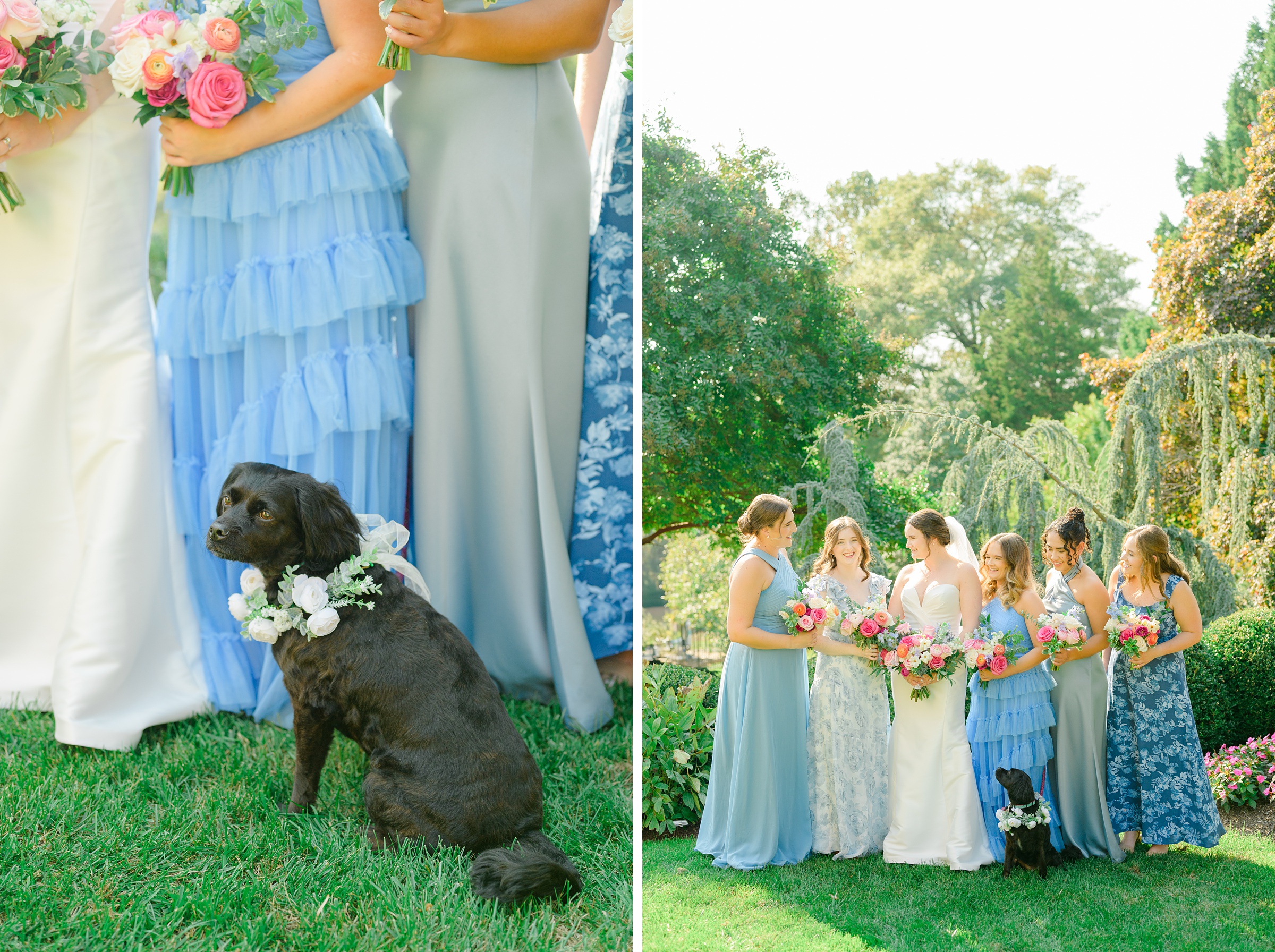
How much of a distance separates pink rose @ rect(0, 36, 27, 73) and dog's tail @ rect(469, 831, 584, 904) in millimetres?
3034

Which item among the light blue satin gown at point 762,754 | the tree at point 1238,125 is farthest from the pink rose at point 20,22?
the tree at point 1238,125

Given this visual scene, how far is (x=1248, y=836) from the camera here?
14.3ft

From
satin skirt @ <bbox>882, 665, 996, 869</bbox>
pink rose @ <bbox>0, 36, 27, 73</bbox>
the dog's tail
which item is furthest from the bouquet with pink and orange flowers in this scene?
pink rose @ <bbox>0, 36, 27, 73</bbox>

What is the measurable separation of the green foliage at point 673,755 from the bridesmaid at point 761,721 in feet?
1.12

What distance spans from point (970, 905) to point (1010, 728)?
0.81 meters

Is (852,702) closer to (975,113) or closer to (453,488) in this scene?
(453,488)

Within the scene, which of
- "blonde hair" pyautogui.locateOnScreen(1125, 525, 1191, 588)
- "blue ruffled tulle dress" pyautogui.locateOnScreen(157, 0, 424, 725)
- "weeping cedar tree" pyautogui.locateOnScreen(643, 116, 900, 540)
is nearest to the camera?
"blue ruffled tulle dress" pyautogui.locateOnScreen(157, 0, 424, 725)

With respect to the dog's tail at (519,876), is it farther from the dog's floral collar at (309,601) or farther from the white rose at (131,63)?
the white rose at (131,63)

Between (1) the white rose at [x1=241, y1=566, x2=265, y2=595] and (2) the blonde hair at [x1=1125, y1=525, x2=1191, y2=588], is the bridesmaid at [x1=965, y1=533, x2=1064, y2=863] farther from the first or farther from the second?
(1) the white rose at [x1=241, y1=566, x2=265, y2=595]

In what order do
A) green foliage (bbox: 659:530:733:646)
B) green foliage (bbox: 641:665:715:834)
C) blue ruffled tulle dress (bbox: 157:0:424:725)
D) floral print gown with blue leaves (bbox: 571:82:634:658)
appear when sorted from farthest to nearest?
green foliage (bbox: 659:530:733:646) → green foliage (bbox: 641:665:715:834) → floral print gown with blue leaves (bbox: 571:82:634:658) → blue ruffled tulle dress (bbox: 157:0:424:725)

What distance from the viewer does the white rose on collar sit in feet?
8.75

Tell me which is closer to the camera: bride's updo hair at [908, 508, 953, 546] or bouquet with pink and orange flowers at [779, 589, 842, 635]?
bouquet with pink and orange flowers at [779, 589, 842, 635]

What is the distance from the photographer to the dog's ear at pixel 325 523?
268 cm

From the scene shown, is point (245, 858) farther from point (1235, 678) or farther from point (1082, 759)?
point (1235, 678)
